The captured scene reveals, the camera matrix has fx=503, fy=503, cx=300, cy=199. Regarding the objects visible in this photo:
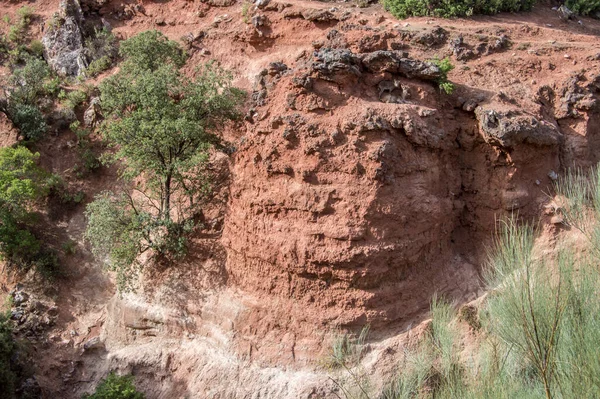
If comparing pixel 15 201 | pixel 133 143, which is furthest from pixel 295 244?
pixel 15 201

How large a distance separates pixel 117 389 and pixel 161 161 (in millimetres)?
5637

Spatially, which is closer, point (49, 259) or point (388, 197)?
point (388, 197)

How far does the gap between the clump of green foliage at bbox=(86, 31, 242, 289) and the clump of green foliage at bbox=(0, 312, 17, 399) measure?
287cm

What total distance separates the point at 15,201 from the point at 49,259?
1992mm

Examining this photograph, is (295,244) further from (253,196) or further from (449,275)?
(449,275)

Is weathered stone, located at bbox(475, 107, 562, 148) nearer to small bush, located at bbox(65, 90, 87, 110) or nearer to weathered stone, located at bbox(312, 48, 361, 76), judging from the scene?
weathered stone, located at bbox(312, 48, 361, 76)

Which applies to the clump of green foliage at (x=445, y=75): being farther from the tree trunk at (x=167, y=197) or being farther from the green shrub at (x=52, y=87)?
the green shrub at (x=52, y=87)

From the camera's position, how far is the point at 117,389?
1179cm

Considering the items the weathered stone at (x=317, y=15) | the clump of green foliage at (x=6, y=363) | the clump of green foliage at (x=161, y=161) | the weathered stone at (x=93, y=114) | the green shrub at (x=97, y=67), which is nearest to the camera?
the clump of green foliage at (x=6, y=363)

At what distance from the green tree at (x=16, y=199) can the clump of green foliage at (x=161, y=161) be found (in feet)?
9.63

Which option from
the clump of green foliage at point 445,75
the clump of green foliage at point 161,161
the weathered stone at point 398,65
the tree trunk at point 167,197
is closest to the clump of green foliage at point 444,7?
the clump of green foliage at point 445,75

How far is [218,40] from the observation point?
17375 millimetres

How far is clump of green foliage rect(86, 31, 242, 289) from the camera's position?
12789mm

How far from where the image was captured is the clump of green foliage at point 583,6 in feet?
55.0
